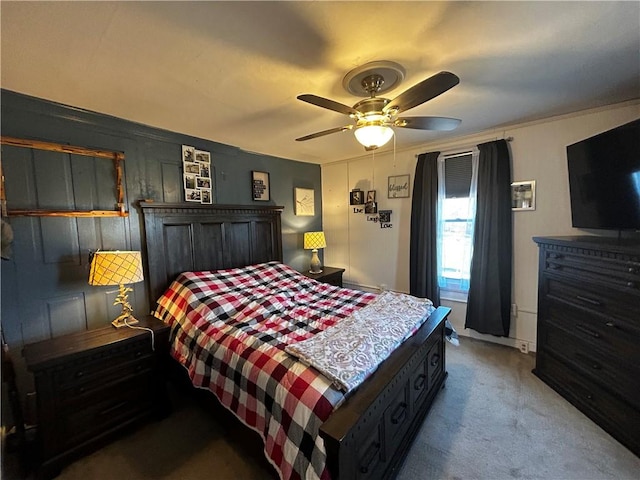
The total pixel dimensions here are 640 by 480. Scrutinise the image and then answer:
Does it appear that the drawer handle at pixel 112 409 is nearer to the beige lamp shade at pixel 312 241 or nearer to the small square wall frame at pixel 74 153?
the small square wall frame at pixel 74 153

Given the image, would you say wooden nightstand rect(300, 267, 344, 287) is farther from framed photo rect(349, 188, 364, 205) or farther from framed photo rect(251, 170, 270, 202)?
framed photo rect(251, 170, 270, 202)

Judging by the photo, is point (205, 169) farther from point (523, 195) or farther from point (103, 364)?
point (523, 195)

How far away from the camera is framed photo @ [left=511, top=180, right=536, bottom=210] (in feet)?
8.62

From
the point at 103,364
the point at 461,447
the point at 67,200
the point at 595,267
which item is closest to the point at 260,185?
the point at 67,200

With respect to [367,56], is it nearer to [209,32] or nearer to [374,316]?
[209,32]

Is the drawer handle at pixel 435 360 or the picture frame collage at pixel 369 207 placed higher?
the picture frame collage at pixel 369 207

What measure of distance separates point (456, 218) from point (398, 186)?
83 cm

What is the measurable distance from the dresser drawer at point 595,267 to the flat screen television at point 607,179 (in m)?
0.29

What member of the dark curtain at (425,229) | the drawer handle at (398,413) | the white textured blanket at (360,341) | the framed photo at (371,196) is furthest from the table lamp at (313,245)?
the drawer handle at (398,413)

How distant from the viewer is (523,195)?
105 inches

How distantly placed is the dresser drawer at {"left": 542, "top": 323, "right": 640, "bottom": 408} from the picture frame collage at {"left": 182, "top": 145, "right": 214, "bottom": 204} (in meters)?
3.44

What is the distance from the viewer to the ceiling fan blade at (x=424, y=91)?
1.21m

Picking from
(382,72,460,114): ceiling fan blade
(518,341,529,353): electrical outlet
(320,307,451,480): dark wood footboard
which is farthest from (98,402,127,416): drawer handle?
(518,341,529,353): electrical outlet

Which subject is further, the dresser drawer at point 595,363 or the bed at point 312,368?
the dresser drawer at point 595,363
